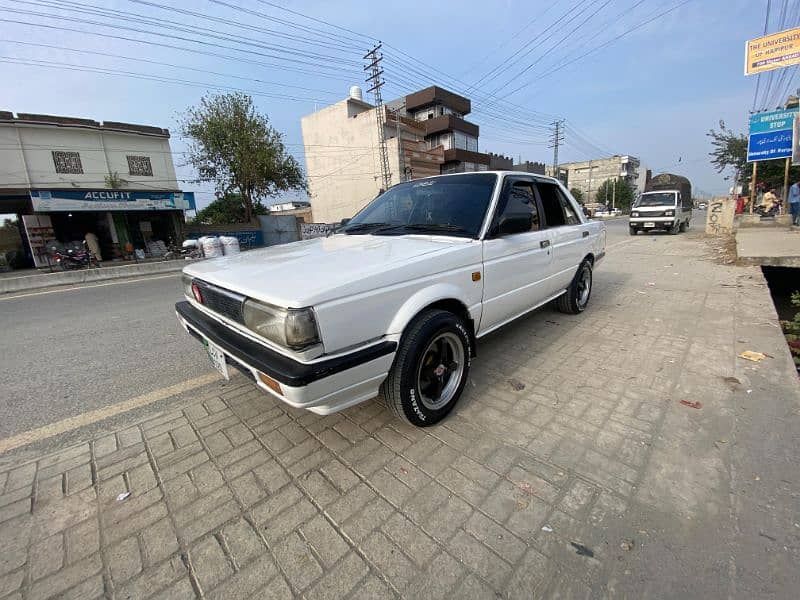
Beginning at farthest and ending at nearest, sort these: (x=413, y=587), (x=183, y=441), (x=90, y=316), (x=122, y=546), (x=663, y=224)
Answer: (x=663, y=224)
(x=90, y=316)
(x=183, y=441)
(x=122, y=546)
(x=413, y=587)

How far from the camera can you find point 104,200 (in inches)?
707

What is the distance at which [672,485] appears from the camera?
1.87 m

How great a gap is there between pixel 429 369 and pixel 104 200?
22119mm

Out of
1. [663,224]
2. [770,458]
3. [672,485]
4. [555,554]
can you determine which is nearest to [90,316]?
[555,554]

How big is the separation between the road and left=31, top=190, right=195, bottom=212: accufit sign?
14.3 metres

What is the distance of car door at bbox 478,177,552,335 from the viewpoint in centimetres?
278

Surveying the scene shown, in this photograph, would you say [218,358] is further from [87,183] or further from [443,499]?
[87,183]

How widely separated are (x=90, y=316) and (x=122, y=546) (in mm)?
5644

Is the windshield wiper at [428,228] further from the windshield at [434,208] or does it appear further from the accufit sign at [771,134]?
the accufit sign at [771,134]

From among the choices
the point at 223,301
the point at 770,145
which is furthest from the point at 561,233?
the point at 770,145

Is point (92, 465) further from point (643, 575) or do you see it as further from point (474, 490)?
point (643, 575)

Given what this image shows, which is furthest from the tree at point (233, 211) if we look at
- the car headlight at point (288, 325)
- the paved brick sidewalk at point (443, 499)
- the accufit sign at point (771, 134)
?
the accufit sign at point (771, 134)

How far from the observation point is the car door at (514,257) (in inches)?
110

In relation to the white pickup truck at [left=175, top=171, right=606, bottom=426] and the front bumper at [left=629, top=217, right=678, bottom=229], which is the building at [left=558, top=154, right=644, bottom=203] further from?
the white pickup truck at [left=175, top=171, right=606, bottom=426]
